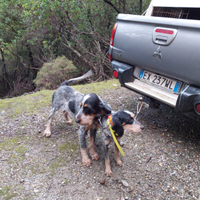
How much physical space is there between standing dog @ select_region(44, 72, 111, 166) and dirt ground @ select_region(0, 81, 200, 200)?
0.21 metres

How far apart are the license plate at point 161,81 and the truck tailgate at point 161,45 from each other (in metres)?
0.17

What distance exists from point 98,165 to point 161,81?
1936 millimetres

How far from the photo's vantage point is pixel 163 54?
317 cm

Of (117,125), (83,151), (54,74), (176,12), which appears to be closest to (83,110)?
(117,125)

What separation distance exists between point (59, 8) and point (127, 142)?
7411 millimetres

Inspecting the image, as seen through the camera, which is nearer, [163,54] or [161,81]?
[163,54]

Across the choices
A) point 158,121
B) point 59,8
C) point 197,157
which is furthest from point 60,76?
point 197,157

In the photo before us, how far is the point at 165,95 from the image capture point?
340 centimetres

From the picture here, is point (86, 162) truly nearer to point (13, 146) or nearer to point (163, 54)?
point (13, 146)

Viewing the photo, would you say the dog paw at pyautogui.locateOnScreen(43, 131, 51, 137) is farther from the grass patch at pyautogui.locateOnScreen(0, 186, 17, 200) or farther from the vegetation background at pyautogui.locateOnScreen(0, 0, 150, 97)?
the vegetation background at pyautogui.locateOnScreen(0, 0, 150, 97)

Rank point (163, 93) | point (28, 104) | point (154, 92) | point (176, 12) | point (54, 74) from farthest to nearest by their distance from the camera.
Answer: point (54, 74), point (28, 104), point (176, 12), point (154, 92), point (163, 93)

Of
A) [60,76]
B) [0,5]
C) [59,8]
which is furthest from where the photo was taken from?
[0,5]

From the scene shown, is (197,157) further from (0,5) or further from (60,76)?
(0,5)

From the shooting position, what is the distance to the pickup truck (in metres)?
2.89
